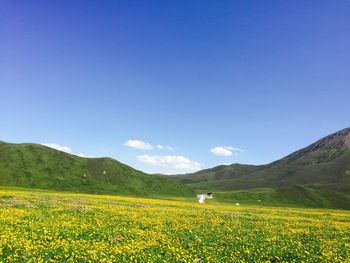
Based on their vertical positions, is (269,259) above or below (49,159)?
below

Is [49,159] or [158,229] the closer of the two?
[158,229]

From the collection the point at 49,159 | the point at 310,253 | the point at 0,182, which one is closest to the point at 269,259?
the point at 310,253

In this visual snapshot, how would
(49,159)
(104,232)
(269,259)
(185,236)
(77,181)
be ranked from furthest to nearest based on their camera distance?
(49,159) → (77,181) → (185,236) → (104,232) → (269,259)

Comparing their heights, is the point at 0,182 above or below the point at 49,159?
below

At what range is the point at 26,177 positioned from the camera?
16375cm

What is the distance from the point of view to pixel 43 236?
16.9m

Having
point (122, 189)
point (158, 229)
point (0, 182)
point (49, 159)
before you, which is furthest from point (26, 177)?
point (158, 229)

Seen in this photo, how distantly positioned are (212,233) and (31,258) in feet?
46.7

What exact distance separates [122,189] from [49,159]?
156ft

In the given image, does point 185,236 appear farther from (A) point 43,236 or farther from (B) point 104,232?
(A) point 43,236

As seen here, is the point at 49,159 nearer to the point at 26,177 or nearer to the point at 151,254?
the point at 26,177

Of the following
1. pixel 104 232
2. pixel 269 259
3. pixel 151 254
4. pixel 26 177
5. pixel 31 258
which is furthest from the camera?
pixel 26 177

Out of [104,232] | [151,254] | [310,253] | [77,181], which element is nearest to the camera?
[151,254]

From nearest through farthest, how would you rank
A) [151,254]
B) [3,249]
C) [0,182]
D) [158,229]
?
1. [3,249]
2. [151,254]
3. [158,229]
4. [0,182]
